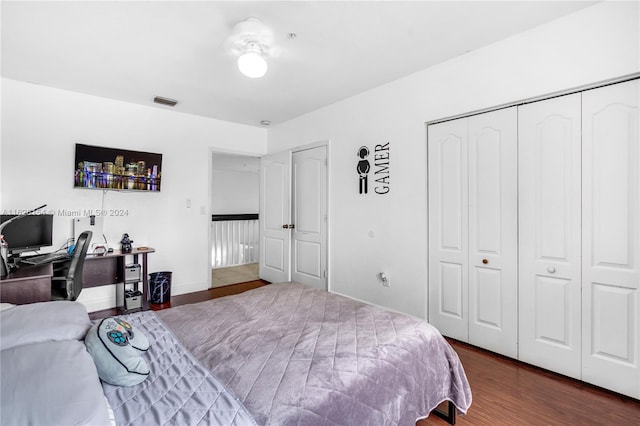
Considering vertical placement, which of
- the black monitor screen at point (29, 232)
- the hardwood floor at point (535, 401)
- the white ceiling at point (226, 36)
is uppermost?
the white ceiling at point (226, 36)

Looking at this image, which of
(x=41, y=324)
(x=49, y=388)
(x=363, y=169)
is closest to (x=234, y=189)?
(x=363, y=169)

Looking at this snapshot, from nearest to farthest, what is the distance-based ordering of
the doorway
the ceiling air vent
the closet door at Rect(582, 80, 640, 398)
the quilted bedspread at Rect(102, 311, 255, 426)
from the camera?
the quilted bedspread at Rect(102, 311, 255, 426) → the closet door at Rect(582, 80, 640, 398) → the ceiling air vent → the doorway

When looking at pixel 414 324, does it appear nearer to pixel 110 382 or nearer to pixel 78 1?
pixel 110 382

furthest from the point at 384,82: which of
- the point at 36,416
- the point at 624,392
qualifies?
the point at 36,416

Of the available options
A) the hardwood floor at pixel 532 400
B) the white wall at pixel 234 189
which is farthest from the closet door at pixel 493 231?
the white wall at pixel 234 189

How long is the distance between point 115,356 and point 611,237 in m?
2.86

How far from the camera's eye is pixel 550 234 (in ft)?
7.52

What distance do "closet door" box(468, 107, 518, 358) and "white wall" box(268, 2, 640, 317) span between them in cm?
26

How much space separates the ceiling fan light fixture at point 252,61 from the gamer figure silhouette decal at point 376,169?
5.26 ft

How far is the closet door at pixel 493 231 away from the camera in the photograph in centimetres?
247

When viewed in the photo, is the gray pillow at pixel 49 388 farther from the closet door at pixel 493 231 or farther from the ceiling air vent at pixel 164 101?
the ceiling air vent at pixel 164 101

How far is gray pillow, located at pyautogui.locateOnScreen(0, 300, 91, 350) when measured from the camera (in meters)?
1.18

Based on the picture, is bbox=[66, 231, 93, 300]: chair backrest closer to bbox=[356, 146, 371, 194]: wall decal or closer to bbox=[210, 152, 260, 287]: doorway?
bbox=[210, 152, 260, 287]: doorway

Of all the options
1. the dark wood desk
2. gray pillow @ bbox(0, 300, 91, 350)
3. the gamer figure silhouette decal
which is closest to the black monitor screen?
the dark wood desk
